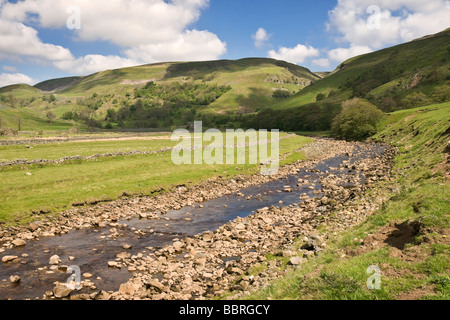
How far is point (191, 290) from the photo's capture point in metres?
13.4

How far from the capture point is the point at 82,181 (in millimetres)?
34344

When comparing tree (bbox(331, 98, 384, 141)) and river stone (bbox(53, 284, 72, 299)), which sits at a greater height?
tree (bbox(331, 98, 384, 141))

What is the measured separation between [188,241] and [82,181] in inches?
875

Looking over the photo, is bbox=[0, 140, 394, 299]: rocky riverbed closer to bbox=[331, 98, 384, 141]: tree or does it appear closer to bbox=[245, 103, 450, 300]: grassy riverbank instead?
bbox=[245, 103, 450, 300]: grassy riverbank

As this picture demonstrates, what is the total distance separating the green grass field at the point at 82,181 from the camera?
2623 cm

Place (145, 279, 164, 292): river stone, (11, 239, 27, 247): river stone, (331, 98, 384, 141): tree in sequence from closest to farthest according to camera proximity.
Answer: (145, 279, 164, 292): river stone, (11, 239, 27, 247): river stone, (331, 98, 384, 141): tree

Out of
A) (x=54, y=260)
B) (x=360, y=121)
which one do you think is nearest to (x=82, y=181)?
(x=54, y=260)

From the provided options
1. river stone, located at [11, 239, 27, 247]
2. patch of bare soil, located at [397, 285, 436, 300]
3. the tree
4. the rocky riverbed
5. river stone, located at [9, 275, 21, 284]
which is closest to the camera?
patch of bare soil, located at [397, 285, 436, 300]

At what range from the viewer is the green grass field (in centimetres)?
2623

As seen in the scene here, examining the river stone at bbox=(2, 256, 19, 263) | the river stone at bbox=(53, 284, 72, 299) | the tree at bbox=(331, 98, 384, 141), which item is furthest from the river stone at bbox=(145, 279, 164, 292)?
the tree at bbox=(331, 98, 384, 141)

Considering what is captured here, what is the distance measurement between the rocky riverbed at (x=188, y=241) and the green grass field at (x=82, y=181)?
94.8 inches

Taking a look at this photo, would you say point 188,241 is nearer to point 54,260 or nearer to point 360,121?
point 54,260

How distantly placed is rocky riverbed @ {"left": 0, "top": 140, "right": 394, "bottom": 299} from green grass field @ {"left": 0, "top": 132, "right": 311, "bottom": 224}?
94.8 inches

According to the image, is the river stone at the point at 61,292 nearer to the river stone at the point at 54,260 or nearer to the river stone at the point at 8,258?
the river stone at the point at 54,260
